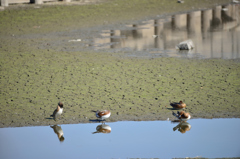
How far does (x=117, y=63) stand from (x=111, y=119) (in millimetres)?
4771

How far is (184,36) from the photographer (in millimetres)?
18734

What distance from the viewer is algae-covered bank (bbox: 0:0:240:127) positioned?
9.93 metres

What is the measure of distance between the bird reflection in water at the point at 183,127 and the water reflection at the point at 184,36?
19.7 ft

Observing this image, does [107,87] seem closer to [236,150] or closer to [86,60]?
[86,60]

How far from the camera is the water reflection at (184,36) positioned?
15.7 metres

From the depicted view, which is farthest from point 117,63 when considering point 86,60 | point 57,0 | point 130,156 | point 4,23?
point 57,0

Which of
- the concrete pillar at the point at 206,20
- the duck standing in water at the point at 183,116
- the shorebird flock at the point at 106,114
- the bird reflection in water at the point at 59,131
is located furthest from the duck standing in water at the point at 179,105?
the concrete pillar at the point at 206,20

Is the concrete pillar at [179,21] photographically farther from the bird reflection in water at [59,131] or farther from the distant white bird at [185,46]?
the bird reflection in water at [59,131]

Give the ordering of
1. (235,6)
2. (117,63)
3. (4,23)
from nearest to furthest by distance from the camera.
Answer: (117,63), (4,23), (235,6)

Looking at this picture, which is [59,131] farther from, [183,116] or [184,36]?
[184,36]

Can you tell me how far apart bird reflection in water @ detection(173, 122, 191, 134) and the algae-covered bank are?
453 mm

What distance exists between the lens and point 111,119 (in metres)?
9.56

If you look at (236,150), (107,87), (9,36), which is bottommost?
(236,150)

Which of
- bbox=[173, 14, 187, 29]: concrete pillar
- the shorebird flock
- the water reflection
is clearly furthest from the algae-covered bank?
bbox=[173, 14, 187, 29]: concrete pillar
